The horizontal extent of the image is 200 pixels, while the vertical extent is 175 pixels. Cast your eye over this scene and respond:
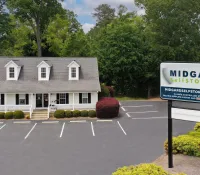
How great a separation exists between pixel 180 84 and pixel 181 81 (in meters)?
0.16

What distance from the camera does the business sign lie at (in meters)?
12.9

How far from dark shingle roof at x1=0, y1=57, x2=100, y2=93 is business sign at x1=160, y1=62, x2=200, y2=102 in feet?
58.9

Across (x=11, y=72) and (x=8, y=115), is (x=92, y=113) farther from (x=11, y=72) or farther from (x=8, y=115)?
(x=11, y=72)

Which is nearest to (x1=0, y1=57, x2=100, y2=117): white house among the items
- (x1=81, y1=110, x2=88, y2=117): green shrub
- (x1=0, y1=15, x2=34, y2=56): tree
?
(x1=81, y1=110, x2=88, y2=117): green shrub

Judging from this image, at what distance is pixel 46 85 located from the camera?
1260 inches

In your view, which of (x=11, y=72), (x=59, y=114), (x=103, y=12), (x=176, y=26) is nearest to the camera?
(x=59, y=114)

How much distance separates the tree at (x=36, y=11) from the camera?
4497cm

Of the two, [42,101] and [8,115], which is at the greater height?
[42,101]

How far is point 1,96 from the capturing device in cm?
3123

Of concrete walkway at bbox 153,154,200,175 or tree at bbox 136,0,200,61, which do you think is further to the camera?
tree at bbox 136,0,200,61

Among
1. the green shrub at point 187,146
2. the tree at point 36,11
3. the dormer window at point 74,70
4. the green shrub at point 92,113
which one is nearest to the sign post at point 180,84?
the green shrub at point 187,146

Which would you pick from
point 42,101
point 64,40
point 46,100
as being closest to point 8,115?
point 42,101

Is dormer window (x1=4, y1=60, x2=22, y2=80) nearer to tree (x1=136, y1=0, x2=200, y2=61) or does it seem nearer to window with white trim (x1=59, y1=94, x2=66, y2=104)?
window with white trim (x1=59, y1=94, x2=66, y2=104)

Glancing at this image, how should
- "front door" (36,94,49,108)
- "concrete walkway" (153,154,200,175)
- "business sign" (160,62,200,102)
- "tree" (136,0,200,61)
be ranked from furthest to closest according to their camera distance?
1. "tree" (136,0,200,61)
2. "front door" (36,94,49,108)
3. "concrete walkway" (153,154,200,175)
4. "business sign" (160,62,200,102)
